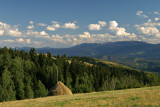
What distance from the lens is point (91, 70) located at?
413 feet

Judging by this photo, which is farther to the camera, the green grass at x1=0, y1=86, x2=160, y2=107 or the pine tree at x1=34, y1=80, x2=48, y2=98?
the pine tree at x1=34, y1=80, x2=48, y2=98

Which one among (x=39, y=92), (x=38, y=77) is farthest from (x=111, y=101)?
(x=38, y=77)

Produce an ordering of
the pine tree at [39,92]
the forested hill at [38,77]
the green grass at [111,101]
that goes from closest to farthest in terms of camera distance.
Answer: the green grass at [111,101]
the forested hill at [38,77]
the pine tree at [39,92]

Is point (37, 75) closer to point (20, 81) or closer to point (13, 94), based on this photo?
point (20, 81)

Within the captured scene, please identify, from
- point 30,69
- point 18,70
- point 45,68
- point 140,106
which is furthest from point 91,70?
point 140,106

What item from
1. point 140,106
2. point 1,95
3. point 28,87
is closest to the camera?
point 140,106

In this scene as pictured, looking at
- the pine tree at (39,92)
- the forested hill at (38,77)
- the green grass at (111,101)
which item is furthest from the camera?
the pine tree at (39,92)

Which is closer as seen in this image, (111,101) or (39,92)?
(111,101)

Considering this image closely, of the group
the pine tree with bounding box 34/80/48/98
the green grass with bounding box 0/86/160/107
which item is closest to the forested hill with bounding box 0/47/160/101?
the pine tree with bounding box 34/80/48/98

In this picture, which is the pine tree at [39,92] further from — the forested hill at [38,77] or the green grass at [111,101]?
the green grass at [111,101]

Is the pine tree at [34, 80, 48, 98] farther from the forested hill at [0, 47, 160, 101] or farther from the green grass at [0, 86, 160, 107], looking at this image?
the green grass at [0, 86, 160, 107]

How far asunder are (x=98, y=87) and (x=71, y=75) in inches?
808

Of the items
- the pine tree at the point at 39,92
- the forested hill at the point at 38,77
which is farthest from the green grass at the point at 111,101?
the pine tree at the point at 39,92

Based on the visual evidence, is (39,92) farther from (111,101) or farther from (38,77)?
(111,101)
